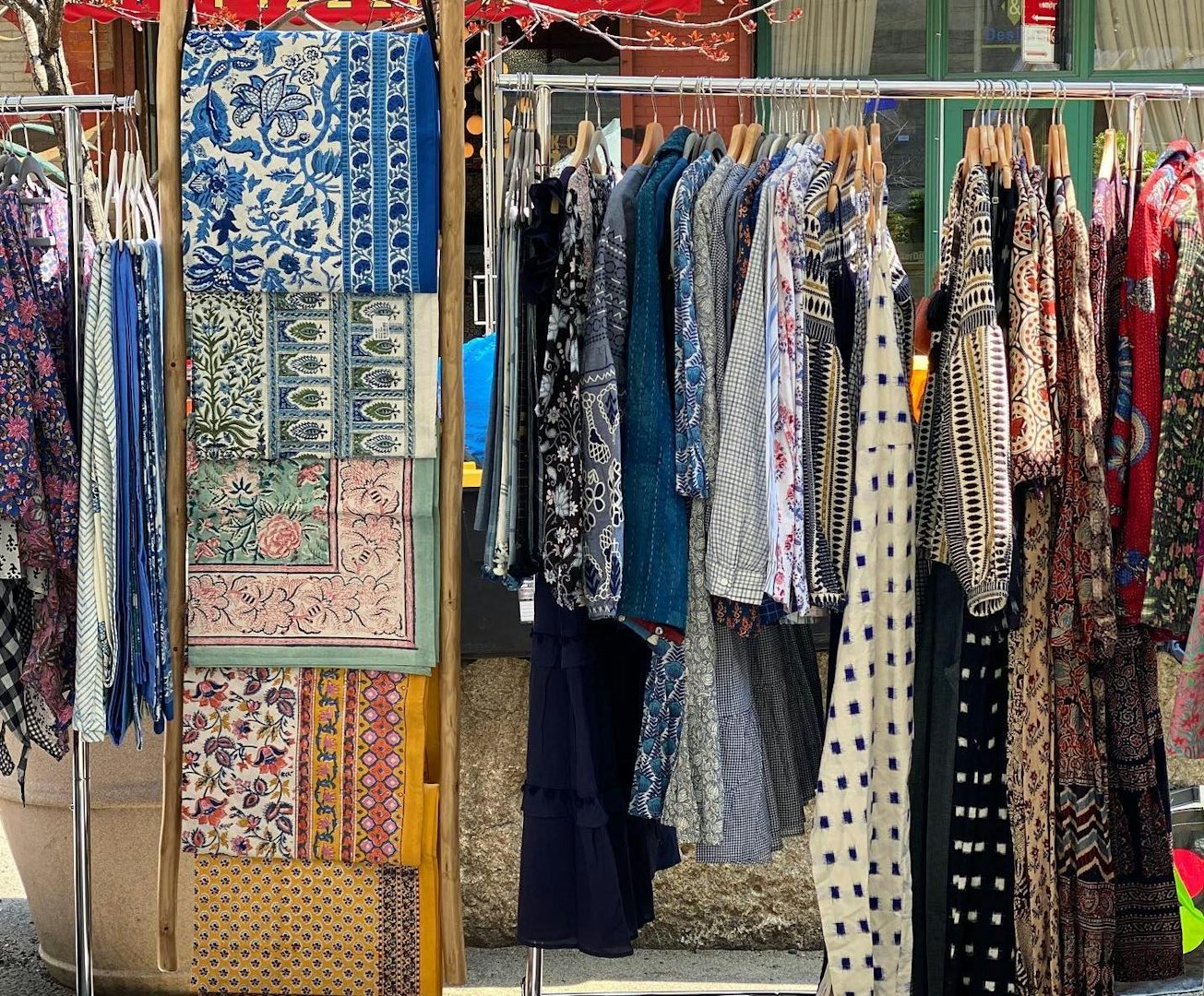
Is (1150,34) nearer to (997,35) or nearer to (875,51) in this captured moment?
(997,35)

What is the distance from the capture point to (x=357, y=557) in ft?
8.37

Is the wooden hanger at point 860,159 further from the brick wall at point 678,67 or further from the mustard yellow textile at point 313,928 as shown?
the brick wall at point 678,67

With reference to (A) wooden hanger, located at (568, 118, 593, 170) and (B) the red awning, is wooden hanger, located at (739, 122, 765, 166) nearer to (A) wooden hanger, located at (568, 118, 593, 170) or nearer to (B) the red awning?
(A) wooden hanger, located at (568, 118, 593, 170)

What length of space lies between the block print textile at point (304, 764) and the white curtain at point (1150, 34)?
5288 millimetres

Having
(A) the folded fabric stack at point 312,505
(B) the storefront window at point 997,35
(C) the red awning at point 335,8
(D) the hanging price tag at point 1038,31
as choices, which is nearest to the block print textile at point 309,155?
(A) the folded fabric stack at point 312,505

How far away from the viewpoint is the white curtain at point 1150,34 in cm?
640

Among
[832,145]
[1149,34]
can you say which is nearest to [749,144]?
[832,145]

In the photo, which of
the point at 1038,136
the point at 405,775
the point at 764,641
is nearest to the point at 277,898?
the point at 405,775

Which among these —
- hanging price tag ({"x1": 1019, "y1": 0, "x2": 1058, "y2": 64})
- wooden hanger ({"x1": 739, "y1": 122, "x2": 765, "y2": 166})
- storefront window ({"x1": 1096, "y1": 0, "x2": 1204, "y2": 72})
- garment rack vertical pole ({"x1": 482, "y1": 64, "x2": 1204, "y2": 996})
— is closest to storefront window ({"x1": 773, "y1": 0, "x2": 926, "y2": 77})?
hanging price tag ({"x1": 1019, "y1": 0, "x2": 1058, "y2": 64})

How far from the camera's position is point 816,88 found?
248 cm

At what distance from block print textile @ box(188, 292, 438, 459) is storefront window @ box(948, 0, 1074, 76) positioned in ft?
15.5

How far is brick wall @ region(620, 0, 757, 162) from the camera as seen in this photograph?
6.55 m

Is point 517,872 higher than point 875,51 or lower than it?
lower

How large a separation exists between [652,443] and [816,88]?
71cm
